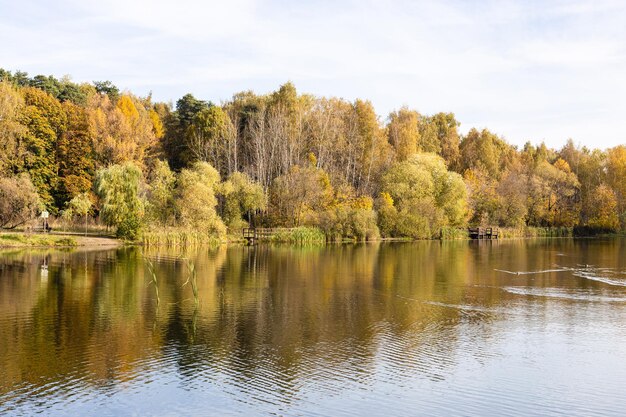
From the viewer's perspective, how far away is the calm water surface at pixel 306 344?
47.7ft

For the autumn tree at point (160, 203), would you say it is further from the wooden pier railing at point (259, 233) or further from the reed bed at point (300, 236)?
the reed bed at point (300, 236)

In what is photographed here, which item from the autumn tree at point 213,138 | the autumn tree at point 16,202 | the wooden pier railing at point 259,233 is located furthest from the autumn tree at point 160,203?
the autumn tree at point 213,138

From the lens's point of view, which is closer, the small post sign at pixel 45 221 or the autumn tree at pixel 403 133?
the small post sign at pixel 45 221

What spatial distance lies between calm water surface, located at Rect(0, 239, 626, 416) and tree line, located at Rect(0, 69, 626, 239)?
925 inches

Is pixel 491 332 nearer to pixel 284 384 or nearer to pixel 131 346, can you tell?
pixel 284 384

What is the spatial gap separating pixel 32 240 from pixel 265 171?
30.9m

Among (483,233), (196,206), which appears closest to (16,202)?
(196,206)

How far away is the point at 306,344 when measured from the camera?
19.4 meters

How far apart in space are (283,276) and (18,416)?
2358 cm

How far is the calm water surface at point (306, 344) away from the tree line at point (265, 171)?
77.1 feet

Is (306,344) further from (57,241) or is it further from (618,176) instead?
(618,176)

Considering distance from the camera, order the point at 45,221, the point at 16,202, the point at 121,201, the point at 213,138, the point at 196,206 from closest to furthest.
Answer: the point at 16,202, the point at 121,201, the point at 45,221, the point at 196,206, the point at 213,138

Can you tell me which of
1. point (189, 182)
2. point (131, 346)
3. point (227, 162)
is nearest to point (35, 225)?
point (189, 182)

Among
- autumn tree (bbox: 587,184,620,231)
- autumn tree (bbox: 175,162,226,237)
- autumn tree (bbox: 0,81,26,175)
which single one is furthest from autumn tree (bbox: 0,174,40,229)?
autumn tree (bbox: 587,184,620,231)
